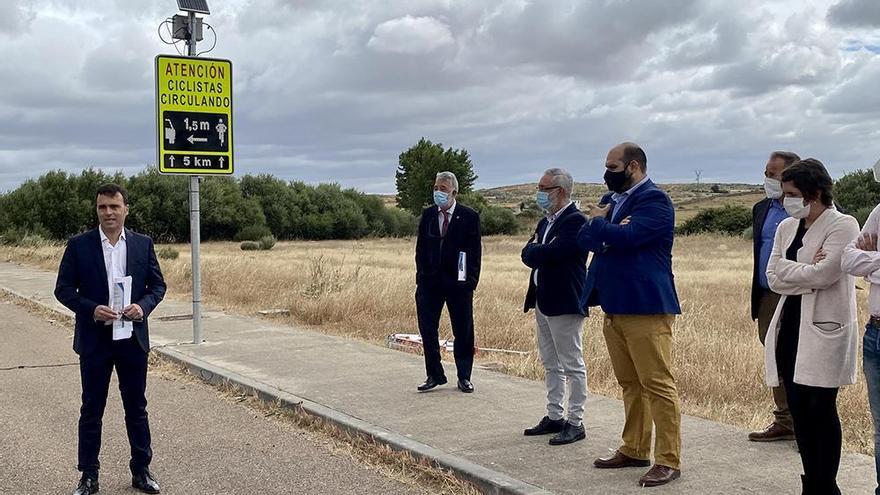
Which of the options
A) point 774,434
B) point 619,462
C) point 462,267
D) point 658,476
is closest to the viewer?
point 658,476

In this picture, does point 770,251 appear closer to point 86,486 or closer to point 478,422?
point 478,422

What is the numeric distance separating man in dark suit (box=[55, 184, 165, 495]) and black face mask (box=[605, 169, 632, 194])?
293 cm

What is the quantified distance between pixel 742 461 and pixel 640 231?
1.70 meters

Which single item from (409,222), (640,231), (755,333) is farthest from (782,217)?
(409,222)

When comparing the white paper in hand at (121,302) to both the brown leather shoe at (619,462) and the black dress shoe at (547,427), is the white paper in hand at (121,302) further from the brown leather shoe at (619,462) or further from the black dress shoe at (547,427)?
the brown leather shoe at (619,462)

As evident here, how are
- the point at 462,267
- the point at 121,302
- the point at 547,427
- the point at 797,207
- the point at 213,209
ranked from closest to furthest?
1. the point at 797,207
2. the point at 121,302
3. the point at 547,427
4. the point at 462,267
5. the point at 213,209

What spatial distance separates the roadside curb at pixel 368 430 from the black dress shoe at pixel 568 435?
702 millimetres

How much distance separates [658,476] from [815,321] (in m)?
1.33

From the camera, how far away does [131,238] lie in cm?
536

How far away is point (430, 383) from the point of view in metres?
7.82

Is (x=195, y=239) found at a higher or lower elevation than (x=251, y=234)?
higher

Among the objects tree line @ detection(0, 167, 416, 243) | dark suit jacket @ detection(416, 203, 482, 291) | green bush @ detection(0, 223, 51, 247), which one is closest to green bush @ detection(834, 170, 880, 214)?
tree line @ detection(0, 167, 416, 243)

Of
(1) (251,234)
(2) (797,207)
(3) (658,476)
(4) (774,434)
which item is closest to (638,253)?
(2) (797,207)

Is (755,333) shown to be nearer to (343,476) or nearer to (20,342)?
(343,476)
